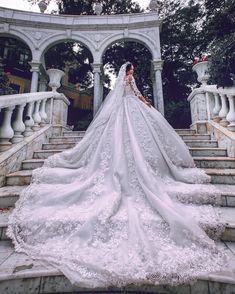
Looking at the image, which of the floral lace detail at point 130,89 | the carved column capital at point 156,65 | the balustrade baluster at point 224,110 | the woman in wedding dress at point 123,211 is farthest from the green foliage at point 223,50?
the carved column capital at point 156,65

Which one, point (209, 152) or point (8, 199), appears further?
point (209, 152)

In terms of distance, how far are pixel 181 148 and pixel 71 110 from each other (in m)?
12.6

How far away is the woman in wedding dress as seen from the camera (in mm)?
1418

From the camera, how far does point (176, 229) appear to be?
5.51 feet

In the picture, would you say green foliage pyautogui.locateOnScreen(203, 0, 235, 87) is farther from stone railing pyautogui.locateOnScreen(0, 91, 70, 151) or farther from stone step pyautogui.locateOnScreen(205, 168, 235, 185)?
stone railing pyautogui.locateOnScreen(0, 91, 70, 151)

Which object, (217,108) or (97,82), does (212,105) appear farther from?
(97,82)

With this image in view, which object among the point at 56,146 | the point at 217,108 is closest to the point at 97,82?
the point at 56,146

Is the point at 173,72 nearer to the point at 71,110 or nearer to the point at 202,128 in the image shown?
the point at 71,110

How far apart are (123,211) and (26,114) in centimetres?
313

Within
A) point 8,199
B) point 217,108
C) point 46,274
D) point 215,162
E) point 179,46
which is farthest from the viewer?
point 179,46

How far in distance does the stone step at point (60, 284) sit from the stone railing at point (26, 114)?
7.51 ft

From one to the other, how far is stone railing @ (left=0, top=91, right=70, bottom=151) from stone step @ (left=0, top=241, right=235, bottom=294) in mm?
2289

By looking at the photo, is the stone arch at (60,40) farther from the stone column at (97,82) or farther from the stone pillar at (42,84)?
the stone pillar at (42,84)

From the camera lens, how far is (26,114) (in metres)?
4.12
